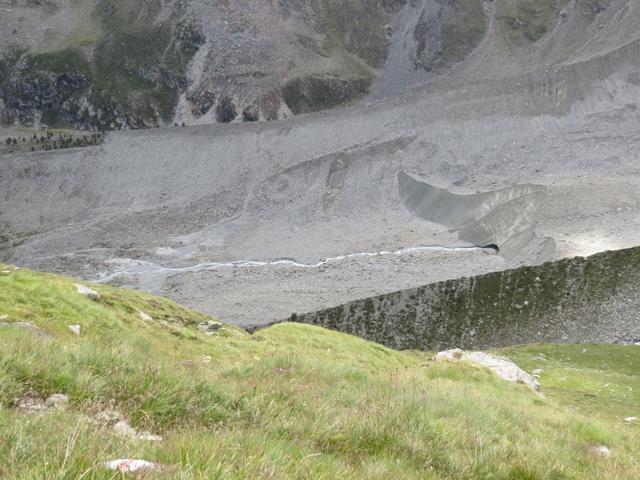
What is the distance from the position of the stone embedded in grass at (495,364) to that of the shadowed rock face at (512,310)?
15737 millimetres

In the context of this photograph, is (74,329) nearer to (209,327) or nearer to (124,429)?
(209,327)

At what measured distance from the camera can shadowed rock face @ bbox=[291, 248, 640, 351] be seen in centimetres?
3650

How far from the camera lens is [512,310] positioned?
1517 inches

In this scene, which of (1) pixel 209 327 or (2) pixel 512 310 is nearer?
(1) pixel 209 327

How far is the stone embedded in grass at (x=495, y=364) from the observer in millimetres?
20297

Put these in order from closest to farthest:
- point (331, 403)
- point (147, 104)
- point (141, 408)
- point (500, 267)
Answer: point (141, 408), point (331, 403), point (500, 267), point (147, 104)

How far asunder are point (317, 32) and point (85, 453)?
129053 millimetres

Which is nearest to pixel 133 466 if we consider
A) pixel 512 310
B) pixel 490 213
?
pixel 512 310

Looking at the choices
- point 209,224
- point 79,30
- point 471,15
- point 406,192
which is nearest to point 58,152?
point 209,224

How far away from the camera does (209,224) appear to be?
2847 inches

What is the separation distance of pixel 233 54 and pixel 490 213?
79.6 m

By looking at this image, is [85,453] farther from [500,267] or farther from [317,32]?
[317,32]

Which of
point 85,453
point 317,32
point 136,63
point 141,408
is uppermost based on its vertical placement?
point 317,32

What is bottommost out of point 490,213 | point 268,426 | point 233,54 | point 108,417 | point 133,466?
point 490,213
